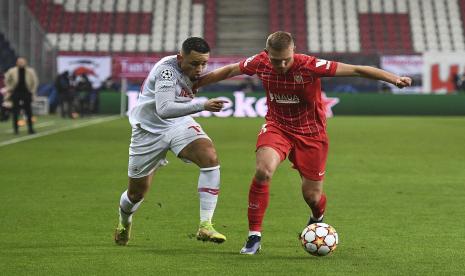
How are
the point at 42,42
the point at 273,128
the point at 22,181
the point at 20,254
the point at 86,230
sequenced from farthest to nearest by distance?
the point at 42,42 < the point at 22,181 < the point at 86,230 < the point at 273,128 < the point at 20,254

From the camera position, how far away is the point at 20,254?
7.95 m

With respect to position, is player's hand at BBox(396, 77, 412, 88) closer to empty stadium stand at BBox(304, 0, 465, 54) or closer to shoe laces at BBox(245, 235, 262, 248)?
shoe laces at BBox(245, 235, 262, 248)

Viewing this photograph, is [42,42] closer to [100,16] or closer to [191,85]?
[100,16]

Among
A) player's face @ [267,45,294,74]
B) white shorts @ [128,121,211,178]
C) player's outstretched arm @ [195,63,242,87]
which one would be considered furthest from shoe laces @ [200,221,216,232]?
player's face @ [267,45,294,74]

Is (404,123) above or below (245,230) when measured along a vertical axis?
above

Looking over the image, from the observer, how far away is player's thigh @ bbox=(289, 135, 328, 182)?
8.51m

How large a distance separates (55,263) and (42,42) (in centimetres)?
3389

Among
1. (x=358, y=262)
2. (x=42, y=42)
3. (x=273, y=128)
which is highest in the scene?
Result: (x=42, y=42)

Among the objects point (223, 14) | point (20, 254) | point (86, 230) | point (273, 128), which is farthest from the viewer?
point (223, 14)

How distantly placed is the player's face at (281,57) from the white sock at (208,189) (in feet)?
3.24

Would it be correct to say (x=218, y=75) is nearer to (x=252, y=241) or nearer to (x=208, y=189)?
(x=208, y=189)

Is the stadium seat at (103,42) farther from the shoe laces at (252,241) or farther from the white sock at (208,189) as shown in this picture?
the shoe laces at (252,241)

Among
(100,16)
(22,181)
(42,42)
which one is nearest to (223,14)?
(100,16)

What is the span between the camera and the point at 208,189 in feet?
27.0
